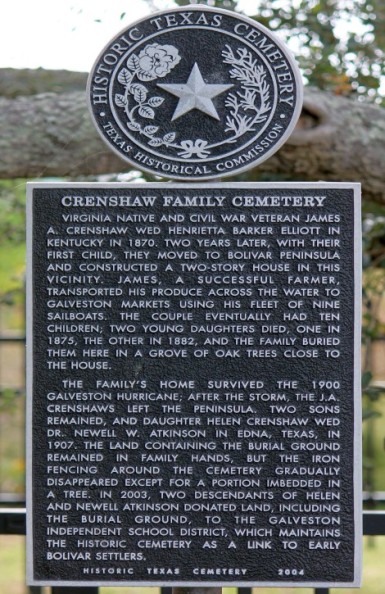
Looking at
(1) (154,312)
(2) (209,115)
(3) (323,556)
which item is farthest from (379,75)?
(3) (323,556)

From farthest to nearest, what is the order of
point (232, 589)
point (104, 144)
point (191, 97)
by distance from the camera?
point (232, 589) → point (104, 144) → point (191, 97)

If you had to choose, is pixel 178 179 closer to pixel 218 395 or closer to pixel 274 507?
pixel 218 395

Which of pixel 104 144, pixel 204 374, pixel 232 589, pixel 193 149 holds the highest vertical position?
pixel 104 144

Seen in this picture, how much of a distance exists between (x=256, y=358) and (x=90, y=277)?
65 cm

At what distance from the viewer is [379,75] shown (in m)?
5.43

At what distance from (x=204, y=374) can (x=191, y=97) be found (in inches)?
38.7

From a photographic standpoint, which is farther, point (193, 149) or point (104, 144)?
point (104, 144)

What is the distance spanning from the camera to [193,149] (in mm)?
3475

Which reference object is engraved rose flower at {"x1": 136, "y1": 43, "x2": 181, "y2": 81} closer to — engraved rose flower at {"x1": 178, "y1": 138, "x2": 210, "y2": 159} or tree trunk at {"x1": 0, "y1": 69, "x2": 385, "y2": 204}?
engraved rose flower at {"x1": 178, "y1": 138, "x2": 210, "y2": 159}

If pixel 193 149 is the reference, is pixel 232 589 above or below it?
below

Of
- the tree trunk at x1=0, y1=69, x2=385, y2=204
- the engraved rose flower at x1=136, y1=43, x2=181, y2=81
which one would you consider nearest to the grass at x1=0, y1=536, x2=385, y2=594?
the tree trunk at x1=0, y1=69, x2=385, y2=204

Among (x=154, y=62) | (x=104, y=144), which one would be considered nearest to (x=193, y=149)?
(x=154, y=62)

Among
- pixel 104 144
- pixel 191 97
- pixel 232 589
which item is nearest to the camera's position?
pixel 191 97

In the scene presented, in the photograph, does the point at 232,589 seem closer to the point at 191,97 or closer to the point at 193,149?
the point at 193,149
